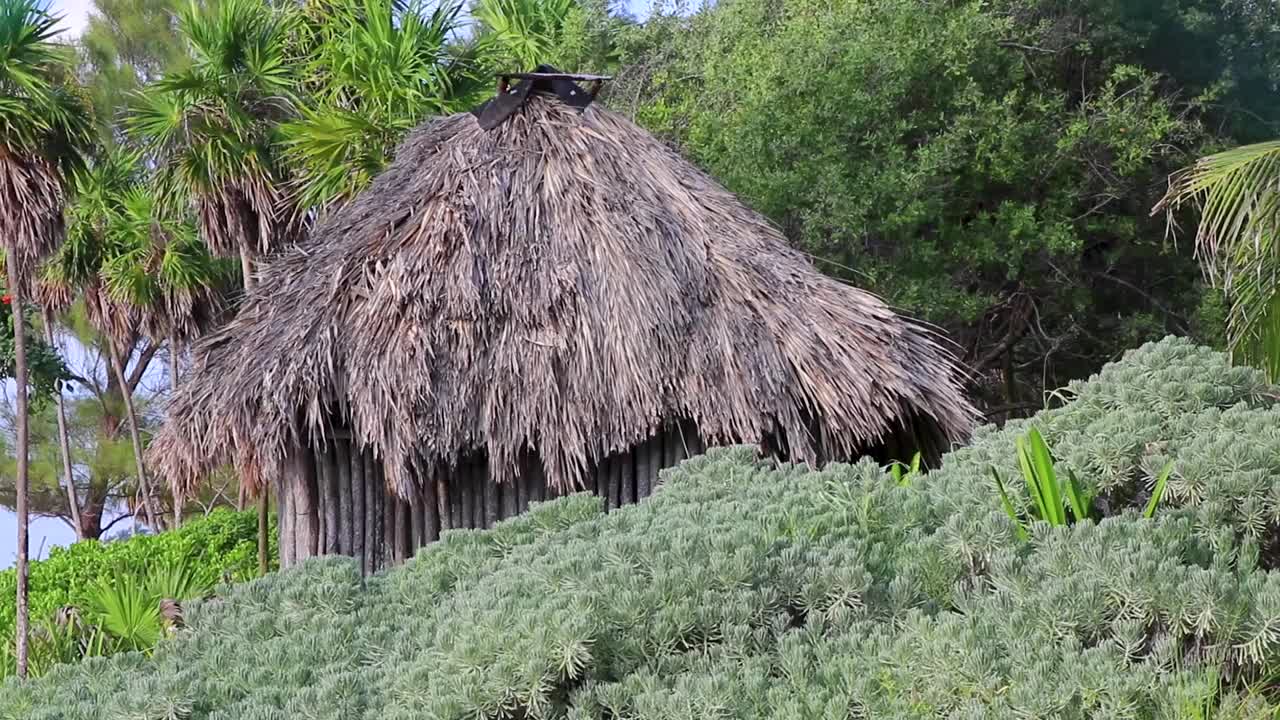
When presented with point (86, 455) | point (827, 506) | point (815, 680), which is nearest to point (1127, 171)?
point (827, 506)

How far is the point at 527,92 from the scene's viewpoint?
25.6 ft

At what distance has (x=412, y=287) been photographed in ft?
22.7

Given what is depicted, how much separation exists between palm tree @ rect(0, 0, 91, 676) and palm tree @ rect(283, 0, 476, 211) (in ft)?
5.70

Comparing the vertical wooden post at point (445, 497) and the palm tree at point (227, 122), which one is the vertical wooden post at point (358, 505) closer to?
the vertical wooden post at point (445, 497)

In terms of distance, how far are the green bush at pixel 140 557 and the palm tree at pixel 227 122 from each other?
2477 millimetres

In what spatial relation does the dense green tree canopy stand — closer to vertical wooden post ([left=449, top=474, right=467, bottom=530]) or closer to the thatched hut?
the thatched hut

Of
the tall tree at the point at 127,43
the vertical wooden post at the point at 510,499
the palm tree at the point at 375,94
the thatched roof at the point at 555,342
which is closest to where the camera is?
the thatched roof at the point at 555,342

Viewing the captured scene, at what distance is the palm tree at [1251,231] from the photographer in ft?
24.5

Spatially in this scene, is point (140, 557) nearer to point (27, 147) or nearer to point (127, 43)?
point (27, 147)

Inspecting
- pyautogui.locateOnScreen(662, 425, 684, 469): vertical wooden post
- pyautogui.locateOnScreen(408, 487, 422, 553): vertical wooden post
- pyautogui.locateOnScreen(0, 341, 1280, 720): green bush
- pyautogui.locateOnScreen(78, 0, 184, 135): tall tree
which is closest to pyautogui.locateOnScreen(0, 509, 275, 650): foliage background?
pyautogui.locateOnScreen(408, 487, 422, 553): vertical wooden post

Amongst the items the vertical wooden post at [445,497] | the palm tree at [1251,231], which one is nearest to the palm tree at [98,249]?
the vertical wooden post at [445,497]

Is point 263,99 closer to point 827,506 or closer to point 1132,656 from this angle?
point 827,506

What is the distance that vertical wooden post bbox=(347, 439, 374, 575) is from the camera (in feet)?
24.5

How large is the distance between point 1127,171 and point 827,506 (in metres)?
9.52
